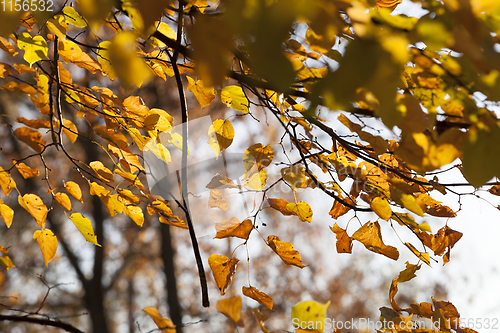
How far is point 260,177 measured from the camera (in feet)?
2.88

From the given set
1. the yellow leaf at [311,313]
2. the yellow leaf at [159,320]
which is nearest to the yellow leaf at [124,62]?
the yellow leaf at [311,313]

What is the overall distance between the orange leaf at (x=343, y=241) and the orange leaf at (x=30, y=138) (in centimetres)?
92

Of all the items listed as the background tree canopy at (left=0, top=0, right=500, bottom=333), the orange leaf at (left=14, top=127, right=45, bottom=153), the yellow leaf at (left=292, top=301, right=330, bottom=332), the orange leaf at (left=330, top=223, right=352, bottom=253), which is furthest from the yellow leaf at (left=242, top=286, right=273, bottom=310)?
the orange leaf at (left=14, top=127, right=45, bottom=153)

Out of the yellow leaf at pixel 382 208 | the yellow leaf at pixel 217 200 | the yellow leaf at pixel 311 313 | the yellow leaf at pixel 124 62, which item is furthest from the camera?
the yellow leaf at pixel 217 200

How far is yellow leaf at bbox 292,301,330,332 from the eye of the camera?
42 centimetres

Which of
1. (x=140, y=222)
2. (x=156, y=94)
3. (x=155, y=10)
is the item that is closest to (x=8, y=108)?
(x=156, y=94)

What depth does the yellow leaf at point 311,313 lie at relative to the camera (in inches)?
16.3

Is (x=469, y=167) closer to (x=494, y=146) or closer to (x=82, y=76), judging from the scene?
(x=494, y=146)

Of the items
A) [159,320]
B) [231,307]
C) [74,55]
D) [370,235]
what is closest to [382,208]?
[370,235]

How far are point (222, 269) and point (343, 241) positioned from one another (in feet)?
1.09

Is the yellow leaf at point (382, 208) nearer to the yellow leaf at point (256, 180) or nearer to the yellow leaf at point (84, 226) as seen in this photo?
the yellow leaf at point (256, 180)

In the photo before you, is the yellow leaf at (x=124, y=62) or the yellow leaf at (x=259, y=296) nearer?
the yellow leaf at (x=124, y=62)

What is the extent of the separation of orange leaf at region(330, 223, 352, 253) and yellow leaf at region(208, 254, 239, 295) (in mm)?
287

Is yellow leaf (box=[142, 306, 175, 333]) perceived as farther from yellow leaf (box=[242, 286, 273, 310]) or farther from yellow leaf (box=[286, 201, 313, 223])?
yellow leaf (box=[286, 201, 313, 223])
